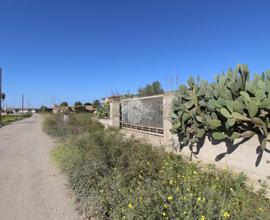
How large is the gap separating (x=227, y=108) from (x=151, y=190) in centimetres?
236

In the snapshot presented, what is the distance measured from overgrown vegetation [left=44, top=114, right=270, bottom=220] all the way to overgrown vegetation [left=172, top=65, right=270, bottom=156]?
0.88m

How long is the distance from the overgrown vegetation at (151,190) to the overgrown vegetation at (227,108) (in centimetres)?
88

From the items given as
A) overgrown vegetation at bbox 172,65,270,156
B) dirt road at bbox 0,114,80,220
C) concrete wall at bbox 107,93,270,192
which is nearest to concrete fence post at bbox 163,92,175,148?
concrete wall at bbox 107,93,270,192

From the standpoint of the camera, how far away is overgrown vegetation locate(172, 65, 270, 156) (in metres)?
3.93

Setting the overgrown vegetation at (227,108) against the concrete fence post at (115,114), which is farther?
the concrete fence post at (115,114)

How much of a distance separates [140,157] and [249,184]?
95.5 inches

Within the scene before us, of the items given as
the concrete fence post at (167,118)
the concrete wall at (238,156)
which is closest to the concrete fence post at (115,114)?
the concrete fence post at (167,118)

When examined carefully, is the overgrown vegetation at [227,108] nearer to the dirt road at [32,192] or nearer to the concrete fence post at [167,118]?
the concrete fence post at [167,118]

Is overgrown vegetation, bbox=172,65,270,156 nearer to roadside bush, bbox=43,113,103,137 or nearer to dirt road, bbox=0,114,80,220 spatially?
dirt road, bbox=0,114,80,220

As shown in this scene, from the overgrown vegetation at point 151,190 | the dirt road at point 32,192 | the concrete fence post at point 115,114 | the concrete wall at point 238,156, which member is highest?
the concrete fence post at point 115,114

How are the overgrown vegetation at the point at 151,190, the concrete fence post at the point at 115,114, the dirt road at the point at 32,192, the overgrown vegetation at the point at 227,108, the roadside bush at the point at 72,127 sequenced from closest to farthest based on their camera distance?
the overgrown vegetation at the point at 151,190 < the dirt road at the point at 32,192 < the overgrown vegetation at the point at 227,108 < the concrete fence post at the point at 115,114 < the roadside bush at the point at 72,127

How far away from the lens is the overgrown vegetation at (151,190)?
2811mm

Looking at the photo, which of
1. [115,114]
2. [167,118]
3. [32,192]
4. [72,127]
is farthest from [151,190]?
[72,127]

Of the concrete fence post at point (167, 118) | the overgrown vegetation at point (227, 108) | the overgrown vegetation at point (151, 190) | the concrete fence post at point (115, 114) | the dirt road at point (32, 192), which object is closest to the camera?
the overgrown vegetation at point (151, 190)
